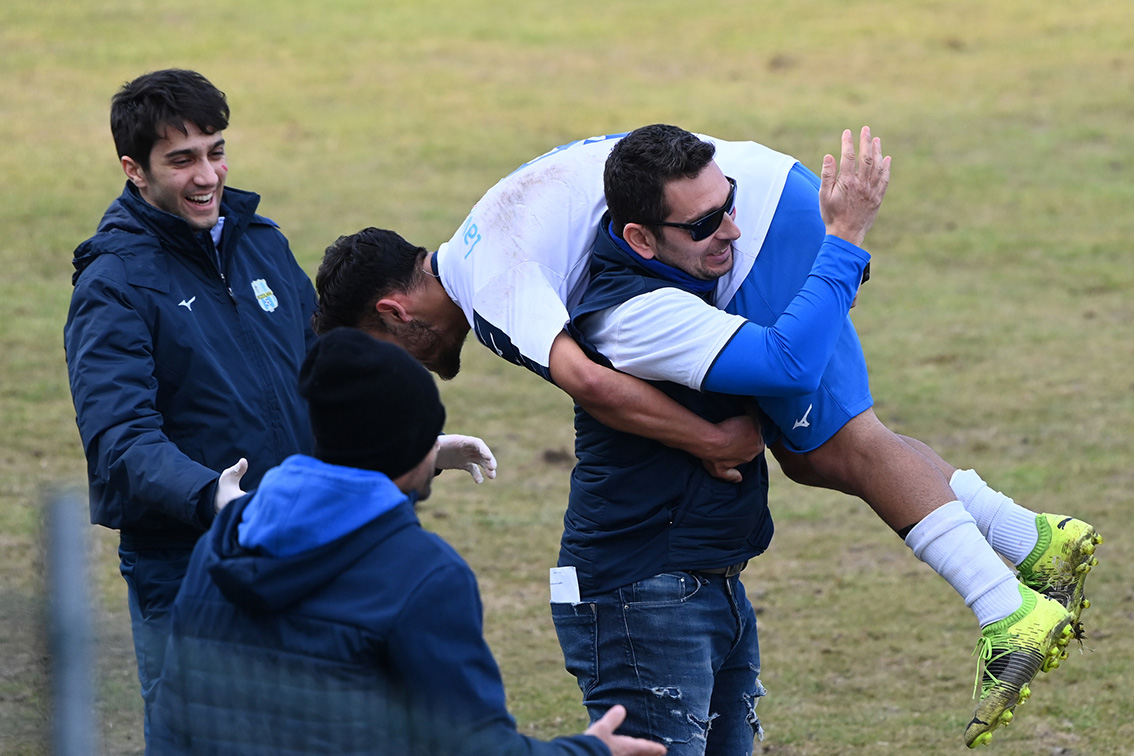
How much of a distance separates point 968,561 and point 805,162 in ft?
37.7

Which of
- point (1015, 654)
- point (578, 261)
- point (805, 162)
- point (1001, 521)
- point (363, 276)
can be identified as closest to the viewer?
point (1015, 654)

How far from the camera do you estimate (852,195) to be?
305cm

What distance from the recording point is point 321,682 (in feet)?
7.03

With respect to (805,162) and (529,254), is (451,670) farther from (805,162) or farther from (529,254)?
(805,162)

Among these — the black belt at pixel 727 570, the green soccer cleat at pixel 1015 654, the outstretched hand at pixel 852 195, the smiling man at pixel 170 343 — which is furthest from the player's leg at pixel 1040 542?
the smiling man at pixel 170 343

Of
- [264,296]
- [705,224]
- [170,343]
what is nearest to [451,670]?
[705,224]

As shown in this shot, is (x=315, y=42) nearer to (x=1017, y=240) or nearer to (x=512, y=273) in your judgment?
(x=1017, y=240)

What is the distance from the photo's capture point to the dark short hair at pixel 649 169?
3.06 m

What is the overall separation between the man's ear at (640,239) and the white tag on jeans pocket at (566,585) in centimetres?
75

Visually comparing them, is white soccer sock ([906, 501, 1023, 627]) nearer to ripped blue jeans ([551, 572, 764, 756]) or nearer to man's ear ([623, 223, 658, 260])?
ripped blue jeans ([551, 572, 764, 756])

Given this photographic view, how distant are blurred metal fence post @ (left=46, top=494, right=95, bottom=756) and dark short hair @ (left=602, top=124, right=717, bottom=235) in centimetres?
134

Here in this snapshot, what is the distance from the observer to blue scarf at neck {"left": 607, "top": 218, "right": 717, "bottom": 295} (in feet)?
10.2

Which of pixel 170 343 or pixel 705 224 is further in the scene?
pixel 170 343

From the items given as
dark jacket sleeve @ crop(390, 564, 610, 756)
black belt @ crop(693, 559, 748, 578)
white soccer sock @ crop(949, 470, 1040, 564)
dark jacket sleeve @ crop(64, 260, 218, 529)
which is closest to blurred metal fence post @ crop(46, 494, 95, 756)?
dark jacket sleeve @ crop(390, 564, 610, 756)
